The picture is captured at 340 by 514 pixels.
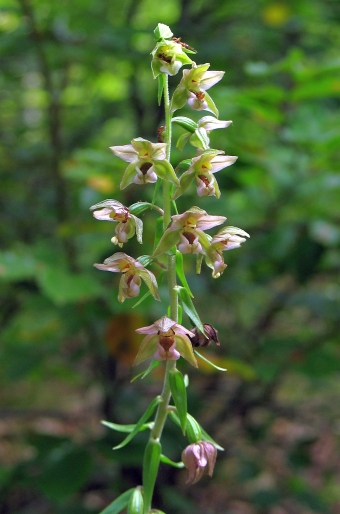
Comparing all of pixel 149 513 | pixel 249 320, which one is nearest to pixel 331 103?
pixel 249 320

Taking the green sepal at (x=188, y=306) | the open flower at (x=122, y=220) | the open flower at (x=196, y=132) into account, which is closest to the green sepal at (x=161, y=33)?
the open flower at (x=196, y=132)

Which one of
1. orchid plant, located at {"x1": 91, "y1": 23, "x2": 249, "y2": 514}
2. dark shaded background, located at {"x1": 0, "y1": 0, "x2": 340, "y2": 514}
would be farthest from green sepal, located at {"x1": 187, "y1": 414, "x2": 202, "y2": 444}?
dark shaded background, located at {"x1": 0, "y1": 0, "x2": 340, "y2": 514}

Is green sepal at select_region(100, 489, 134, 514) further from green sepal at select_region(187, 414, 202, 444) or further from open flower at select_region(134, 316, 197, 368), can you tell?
open flower at select_region(134, 316, 197, 368)

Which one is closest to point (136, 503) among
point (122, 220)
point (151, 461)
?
point (151, 461)

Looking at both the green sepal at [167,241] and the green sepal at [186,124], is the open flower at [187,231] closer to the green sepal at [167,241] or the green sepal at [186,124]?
the green sepal at [167,241]

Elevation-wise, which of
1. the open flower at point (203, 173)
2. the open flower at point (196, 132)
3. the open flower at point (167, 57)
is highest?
the open flower at point (167, 57)

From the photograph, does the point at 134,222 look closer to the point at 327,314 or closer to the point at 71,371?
the point at 327,314

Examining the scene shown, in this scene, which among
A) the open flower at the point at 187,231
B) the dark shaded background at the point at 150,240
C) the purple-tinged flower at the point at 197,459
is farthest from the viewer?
the dark shaded background at the point at 150,240
